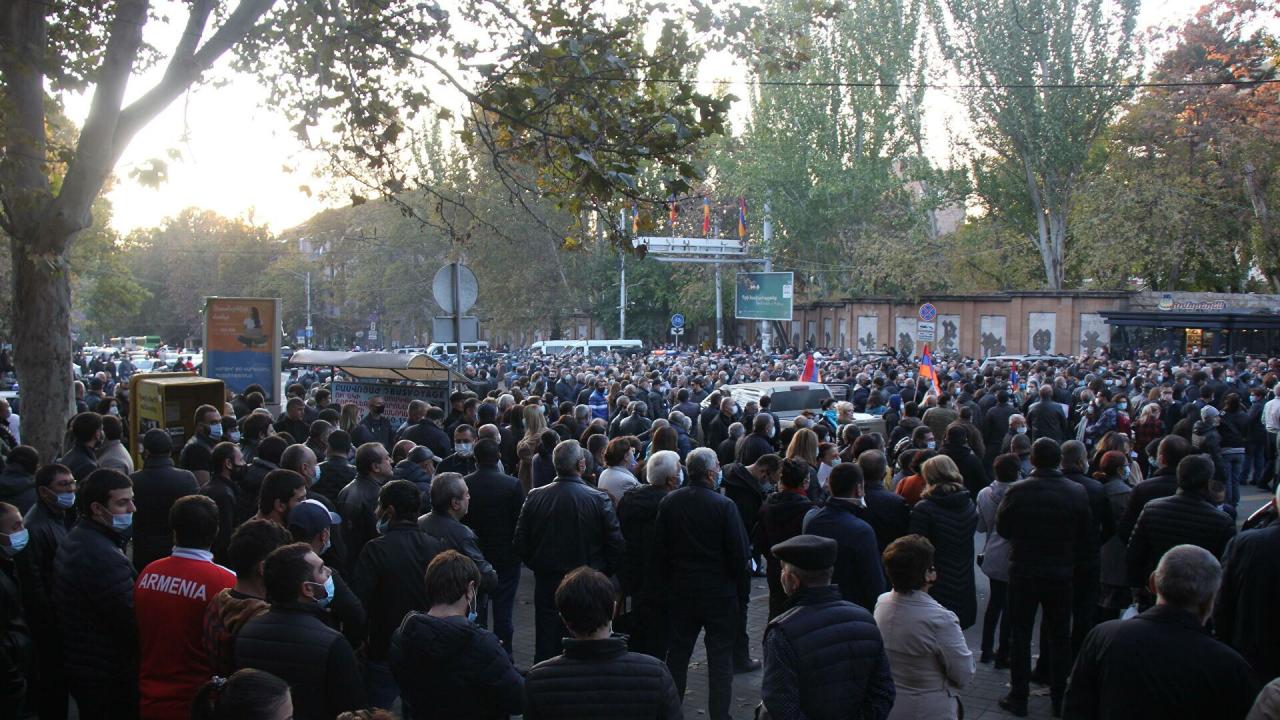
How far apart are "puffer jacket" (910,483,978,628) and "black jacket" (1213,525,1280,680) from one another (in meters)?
1.81

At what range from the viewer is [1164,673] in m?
3.61

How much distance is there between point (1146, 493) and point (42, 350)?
8.98 metres

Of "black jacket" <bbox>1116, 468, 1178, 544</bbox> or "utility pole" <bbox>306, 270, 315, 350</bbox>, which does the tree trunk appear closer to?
"black jacket" <bbox>1116, 468, 1178, 544</bbox>

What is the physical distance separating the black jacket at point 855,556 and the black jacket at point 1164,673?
182 centimetres

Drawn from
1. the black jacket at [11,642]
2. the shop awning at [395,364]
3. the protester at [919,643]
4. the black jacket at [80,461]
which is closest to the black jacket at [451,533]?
the black jacket at [11,642]

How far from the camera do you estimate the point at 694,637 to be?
20.6ft

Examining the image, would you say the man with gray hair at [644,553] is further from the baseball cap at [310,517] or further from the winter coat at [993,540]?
the winter coat at [993,540]

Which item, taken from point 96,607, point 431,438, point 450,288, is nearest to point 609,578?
point 96,607

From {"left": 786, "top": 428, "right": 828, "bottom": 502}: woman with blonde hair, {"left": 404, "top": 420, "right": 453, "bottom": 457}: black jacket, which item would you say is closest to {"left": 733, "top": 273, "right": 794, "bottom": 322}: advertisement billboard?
{"left": 404, "top": 420, "right": 453, "bottom": 457}: black jacket

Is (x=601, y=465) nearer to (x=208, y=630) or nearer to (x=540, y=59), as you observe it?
(x=540, y=59)

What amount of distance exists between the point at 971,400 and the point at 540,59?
375 inches

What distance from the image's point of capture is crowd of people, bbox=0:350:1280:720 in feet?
12.1

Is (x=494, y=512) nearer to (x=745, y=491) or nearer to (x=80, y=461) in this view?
(x=745, y=491)

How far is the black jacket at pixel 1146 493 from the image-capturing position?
6.74m
